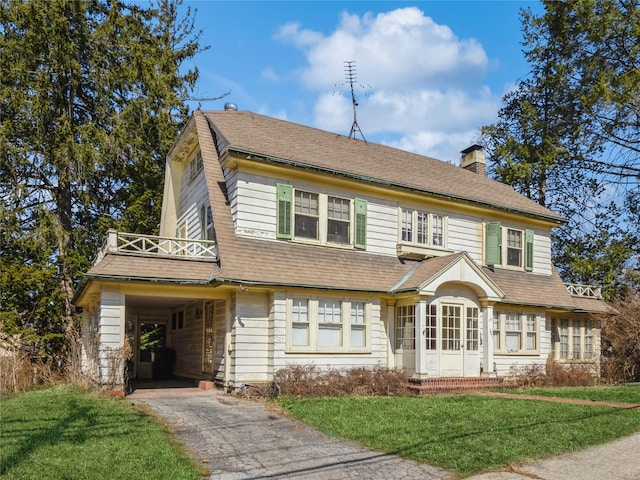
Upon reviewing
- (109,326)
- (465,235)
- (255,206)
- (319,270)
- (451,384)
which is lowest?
(451,384)

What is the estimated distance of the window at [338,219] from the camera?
17328mm

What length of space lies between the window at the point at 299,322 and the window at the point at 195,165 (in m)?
6.35

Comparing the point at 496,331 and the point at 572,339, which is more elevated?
the point at 496,331

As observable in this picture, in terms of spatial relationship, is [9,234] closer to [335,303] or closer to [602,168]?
[335,303]

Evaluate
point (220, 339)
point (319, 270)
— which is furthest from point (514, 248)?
point (220, 339)

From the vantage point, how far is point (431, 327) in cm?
1709

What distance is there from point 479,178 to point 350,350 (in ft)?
38.0

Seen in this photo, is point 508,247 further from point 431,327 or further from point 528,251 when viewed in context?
point 431,327

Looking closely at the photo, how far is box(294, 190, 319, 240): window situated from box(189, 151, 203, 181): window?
14.3ft

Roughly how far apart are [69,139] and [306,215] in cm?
1159

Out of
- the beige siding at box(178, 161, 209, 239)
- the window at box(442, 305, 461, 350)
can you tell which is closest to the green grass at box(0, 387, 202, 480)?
the beige siding at box(178, 161, 209, 239)

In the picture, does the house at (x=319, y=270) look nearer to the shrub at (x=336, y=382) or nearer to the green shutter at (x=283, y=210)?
the green shutter at (x=283, y=210)

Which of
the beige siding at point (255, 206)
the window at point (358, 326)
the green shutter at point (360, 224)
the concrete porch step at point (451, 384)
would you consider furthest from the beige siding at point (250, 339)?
the concrete porch step at point (451, 384)

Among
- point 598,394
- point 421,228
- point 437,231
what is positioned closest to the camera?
point 598,394
